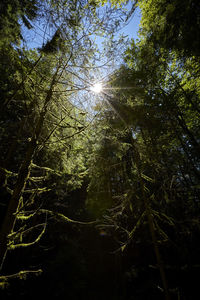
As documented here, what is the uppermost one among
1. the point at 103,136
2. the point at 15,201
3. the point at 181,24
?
the point at 181,24

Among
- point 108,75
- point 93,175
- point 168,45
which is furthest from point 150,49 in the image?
point 93,175

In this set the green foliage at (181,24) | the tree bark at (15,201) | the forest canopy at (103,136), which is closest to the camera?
the tree bark at (15,201)

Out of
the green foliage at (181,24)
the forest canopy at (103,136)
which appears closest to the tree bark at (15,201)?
the forest canopy at (103,136)

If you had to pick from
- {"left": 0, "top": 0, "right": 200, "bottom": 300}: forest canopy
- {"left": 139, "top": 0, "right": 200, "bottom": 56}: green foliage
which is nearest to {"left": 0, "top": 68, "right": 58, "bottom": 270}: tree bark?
{"left": 0, "top": 0, "right": 200, "bottom": 300}: forest canopy

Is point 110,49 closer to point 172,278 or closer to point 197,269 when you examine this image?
point 197,269

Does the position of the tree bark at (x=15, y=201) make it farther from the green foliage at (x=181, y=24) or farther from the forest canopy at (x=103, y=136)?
the green foliage at (x=181, y=24)

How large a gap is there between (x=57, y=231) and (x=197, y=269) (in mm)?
10371

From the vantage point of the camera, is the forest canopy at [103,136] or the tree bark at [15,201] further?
the forest canopy at [103,136]

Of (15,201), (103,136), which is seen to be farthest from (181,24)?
(15,201)

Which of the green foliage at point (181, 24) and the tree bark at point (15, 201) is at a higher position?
the green foliage at point (181, 24)

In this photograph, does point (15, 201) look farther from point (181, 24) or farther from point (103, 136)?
point (181, 24)

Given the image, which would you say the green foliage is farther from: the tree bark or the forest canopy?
the tree bark

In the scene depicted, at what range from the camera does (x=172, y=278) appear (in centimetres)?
798

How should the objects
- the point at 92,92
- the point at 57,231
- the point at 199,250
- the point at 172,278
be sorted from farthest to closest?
1. the point at 57,231
2. the point at 172,278
3. the point at 199,250
4. the point at 92,92
